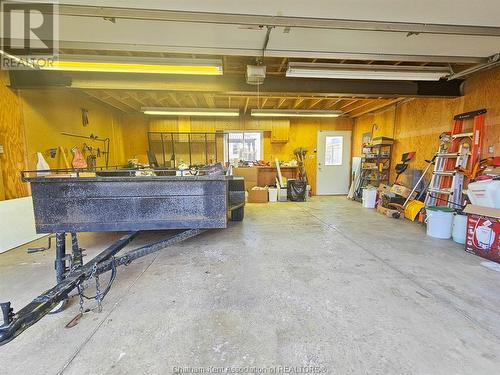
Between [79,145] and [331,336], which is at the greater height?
[79,145]

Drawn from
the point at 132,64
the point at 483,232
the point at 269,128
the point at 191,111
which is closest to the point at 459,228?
the point at 483,232

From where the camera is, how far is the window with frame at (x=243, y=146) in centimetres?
774

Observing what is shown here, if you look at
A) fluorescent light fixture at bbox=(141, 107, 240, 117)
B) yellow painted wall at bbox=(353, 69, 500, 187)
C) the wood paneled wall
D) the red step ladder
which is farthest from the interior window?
the wood paneled wall

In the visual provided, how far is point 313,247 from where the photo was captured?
3.31 meters

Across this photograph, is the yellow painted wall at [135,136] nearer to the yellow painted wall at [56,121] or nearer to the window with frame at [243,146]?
the yellow painted wall at [56,121]

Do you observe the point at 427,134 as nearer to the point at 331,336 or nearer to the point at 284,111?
the point at 284,111

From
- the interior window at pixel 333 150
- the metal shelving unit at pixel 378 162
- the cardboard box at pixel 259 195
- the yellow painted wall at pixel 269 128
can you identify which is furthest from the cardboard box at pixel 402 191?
the cardboard box at pixel 259 195

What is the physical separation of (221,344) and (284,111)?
6144mm

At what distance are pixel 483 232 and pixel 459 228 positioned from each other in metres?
0.53

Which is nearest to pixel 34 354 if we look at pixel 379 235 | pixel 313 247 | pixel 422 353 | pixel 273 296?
pixel 273 296

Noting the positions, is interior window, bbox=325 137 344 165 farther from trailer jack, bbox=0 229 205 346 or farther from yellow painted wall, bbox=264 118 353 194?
trailer jack, bbox=0 229 205 346

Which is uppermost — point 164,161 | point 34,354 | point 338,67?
point 338,67

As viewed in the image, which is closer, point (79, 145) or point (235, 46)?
point (235, 46)

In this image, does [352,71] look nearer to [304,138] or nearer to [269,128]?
[269,128]
